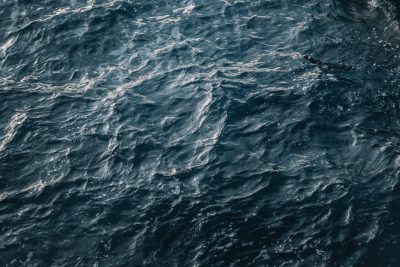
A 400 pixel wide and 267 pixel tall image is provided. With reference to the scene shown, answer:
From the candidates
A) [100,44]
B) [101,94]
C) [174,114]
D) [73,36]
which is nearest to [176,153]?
[174,114]

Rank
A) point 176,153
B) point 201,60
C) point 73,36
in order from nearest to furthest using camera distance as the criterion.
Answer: point 176,153, point 201,60, point 73,36

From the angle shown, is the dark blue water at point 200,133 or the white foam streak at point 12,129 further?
the white foam streak at point 12,129

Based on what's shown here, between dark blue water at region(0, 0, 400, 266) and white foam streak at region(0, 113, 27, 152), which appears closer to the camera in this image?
dark blue water at region(0, 0, 400, 266)

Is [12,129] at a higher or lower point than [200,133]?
higher

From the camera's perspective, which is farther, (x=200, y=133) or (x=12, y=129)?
(x=12, y=129)

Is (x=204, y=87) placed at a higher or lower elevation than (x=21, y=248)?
higher

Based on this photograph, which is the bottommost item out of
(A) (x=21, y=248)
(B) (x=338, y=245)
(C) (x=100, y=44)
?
(B) (x=338, y=245)

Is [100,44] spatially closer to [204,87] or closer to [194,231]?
[204,87]

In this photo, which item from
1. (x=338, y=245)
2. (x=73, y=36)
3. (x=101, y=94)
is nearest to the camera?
(x=338, y=245)
